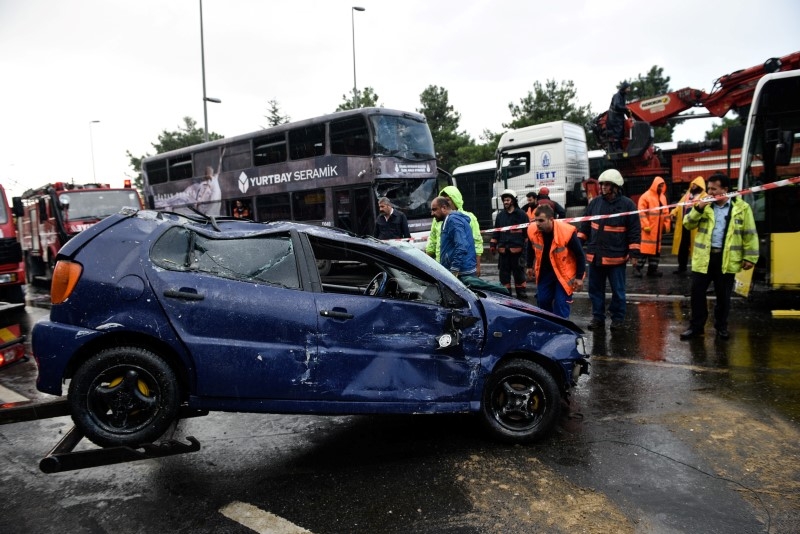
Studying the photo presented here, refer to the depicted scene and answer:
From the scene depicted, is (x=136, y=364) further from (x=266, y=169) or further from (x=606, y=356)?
(x=266, y=169)

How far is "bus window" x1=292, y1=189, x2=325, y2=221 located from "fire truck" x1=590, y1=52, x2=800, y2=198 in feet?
26.1

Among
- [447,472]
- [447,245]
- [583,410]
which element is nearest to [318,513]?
[447,472]

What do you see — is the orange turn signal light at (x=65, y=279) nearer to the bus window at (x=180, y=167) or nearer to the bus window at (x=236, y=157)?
the bus window at (x=236, y=157)

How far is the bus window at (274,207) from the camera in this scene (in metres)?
13.8

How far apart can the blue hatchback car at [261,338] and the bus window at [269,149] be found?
10.5 metres

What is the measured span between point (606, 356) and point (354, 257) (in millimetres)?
3257

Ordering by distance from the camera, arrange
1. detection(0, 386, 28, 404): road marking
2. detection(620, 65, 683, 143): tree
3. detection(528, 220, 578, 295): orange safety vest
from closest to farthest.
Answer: detection(0, 386, 28, 404): road marking < detection(528, 220, 578, 295): orange safety vest < detection(620, 65, 683, 143): tree

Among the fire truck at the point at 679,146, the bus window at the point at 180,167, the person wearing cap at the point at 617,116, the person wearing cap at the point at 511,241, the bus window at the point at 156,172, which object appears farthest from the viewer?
the bus window at the point at 156,172

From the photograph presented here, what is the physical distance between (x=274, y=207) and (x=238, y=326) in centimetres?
1127

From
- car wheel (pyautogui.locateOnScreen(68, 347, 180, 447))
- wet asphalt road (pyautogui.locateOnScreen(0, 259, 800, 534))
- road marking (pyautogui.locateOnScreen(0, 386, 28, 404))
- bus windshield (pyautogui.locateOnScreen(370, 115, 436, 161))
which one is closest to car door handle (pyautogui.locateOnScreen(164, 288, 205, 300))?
car wheel (pyautogui.locateOnScreen(68, 347, 180, 447))

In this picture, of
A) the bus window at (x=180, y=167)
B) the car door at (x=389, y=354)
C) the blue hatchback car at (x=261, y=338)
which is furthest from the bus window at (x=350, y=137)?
the car door at (x=389, y=354)

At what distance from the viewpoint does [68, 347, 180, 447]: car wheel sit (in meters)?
3.16

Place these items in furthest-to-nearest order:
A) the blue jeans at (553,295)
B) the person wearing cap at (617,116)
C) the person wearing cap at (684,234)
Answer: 1. the person wearing cap at (617,116)
2. the person wearing cap at (684,234)
3. the blue jeans at (553,295)

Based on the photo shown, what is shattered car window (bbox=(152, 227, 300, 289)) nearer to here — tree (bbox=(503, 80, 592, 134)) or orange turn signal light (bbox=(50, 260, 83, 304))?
orange turn signal light (bbox=(50, 260, 83, 304))
